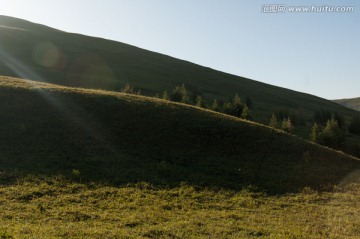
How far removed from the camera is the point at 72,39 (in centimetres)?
17562

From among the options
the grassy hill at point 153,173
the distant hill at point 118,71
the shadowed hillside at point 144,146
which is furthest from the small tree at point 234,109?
the shadowed hillside at point 144,146

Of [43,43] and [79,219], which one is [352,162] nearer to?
[79,219]

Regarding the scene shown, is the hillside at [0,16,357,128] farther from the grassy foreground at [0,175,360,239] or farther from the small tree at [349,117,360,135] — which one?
the grassy foreground at [0,175,360,239]

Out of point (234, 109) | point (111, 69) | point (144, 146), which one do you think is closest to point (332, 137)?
point (234, 109)

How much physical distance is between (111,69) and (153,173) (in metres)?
106

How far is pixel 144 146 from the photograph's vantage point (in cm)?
3728

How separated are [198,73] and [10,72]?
307ft

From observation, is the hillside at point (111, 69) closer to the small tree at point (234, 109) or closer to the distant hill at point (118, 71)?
the distant hill at point (118, 71)

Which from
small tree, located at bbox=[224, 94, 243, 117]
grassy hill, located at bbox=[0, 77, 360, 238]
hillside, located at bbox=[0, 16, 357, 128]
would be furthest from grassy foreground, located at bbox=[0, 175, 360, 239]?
hillside, located at bbox=[0, 16, 357, 128]

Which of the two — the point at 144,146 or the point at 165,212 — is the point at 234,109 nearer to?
the point at 144,146

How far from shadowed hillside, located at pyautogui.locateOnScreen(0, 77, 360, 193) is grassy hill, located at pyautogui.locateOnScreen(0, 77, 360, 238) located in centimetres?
11

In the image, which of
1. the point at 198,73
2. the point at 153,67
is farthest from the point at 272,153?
the point at 198,73

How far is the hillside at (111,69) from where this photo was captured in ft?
346

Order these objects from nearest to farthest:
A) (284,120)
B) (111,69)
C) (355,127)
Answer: (284,120)
(355,127)
(111,69)
